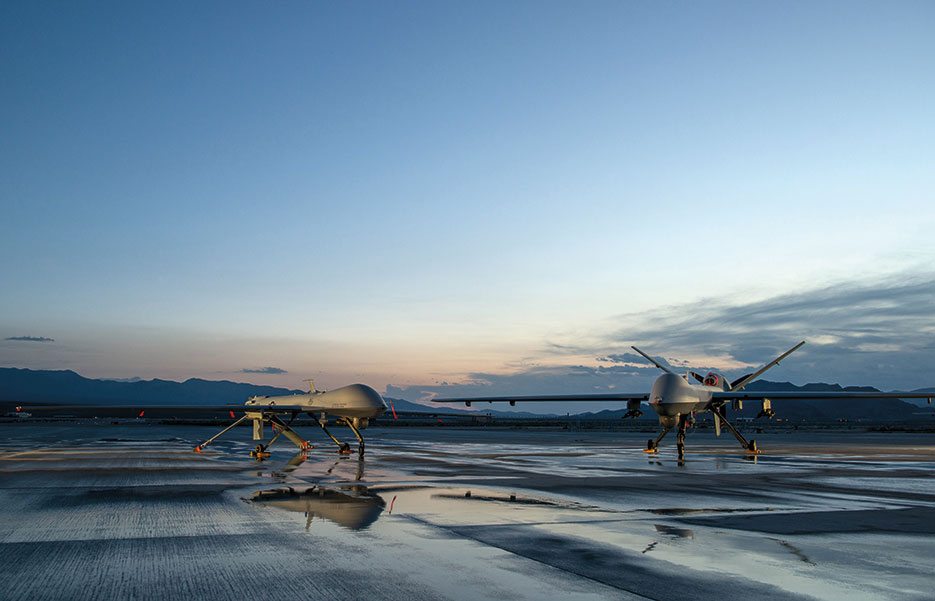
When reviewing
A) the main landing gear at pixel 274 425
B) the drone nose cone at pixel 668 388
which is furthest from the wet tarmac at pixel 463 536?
the drone nose cone at pixel 668 388

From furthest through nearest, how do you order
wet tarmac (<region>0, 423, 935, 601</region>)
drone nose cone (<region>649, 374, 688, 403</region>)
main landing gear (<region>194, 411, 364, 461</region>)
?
drone nose cone (<region>649, 374, 688, 403</region>) → main landing gear (<region>194, 411, 364, 461</region>) → wet tarmac (<region>0, 423, 935, 601</region>)

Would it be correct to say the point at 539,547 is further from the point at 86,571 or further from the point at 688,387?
the point at 688,387

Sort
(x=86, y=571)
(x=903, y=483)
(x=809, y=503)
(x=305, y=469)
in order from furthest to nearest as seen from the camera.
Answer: (x=305, y=469), (x=903, y=483), (x=809, y=503), (x=86, y=571)

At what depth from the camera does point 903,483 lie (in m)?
17.5

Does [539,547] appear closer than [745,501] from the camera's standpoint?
Yes

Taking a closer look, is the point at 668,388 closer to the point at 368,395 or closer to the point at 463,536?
the point at 368,395

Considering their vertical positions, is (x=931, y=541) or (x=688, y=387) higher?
(x=688, y=387)

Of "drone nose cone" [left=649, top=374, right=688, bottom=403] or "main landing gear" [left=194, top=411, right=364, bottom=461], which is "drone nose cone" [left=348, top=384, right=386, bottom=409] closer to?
"main landing gear" [left=194, top=411, right=364, bottom=461]

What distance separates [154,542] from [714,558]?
709 cm

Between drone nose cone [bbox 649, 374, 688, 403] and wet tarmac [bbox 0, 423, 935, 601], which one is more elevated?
drone nose cone [bbox 649, 374, 688, 403]

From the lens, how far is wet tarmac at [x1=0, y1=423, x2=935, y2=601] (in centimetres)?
665

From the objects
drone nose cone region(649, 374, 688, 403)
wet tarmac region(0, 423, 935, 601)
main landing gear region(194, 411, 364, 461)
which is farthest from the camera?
drone nose cone region(649, 374, 688, 403)

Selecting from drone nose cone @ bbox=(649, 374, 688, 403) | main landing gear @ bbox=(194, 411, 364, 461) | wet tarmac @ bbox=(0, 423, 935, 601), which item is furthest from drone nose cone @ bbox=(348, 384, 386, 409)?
drone nose cone @ bbox=(649, 374, 688, 403)

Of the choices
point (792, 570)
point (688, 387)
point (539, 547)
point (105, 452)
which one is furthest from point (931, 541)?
point (105, 452)
